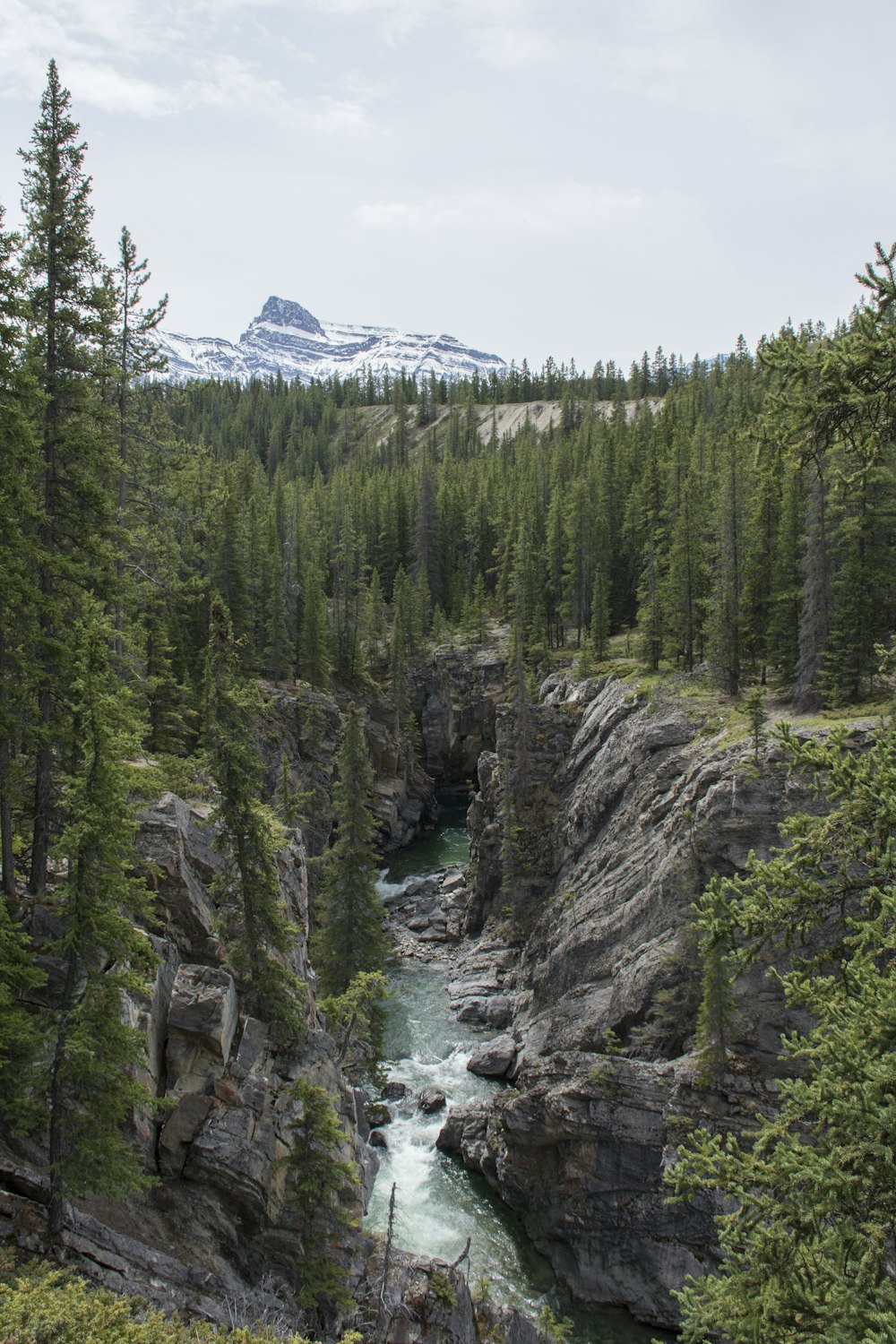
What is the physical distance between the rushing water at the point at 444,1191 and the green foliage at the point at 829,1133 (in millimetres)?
18891

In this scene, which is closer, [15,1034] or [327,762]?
[15,1034]

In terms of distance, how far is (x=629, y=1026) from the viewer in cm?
2888

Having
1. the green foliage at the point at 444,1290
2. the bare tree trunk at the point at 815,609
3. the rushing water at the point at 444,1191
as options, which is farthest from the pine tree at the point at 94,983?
the bare tree trunk at the point at 815,609

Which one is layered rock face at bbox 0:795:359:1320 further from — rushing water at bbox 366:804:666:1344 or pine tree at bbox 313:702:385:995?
pine tree at bbox 313:702:385:995

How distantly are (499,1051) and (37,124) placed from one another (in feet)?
114

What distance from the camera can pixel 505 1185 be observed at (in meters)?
27.6

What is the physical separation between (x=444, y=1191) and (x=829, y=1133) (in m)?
24.9

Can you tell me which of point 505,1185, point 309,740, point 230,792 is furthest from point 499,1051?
point 309,740

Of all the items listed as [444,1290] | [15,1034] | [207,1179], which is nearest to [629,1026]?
[444,1290]

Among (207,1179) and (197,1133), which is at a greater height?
(197,1133)

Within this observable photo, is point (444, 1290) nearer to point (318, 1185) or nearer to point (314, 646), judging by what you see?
point (318, 1185)

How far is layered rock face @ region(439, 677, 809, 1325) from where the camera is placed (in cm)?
2434

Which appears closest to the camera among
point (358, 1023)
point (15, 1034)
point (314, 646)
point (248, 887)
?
point (15, 1034)

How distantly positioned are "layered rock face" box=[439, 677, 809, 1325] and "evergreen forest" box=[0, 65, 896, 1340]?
6972 mm
